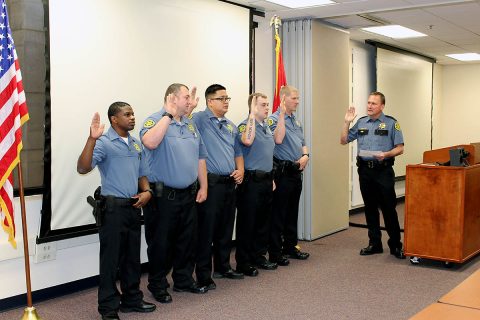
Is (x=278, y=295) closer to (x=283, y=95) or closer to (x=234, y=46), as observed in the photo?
(x=283, y=95)

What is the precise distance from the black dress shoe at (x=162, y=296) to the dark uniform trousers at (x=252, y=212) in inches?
36.7

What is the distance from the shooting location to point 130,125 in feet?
12.5

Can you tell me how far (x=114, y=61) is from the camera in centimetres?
439

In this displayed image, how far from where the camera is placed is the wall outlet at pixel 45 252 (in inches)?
159

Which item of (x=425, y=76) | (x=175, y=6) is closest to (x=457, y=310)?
(x=175, y=6)

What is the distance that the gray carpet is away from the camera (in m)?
3.94

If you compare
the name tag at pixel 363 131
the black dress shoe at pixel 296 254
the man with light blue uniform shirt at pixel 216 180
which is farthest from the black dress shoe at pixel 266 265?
the name tag at pixel 363 131

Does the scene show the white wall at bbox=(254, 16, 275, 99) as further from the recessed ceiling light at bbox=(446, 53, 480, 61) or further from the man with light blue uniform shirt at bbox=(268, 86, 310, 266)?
the recessed ceiling light at bbox=(446, 53, 480, 61)

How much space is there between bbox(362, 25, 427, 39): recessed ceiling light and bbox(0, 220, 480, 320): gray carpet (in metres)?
3.22

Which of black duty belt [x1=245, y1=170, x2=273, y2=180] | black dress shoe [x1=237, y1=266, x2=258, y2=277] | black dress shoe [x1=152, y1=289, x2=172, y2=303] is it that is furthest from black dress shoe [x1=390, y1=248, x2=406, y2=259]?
black dress shoe [x1=152, y1=289, x2=172, y2=303]

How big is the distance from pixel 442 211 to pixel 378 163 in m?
0.77

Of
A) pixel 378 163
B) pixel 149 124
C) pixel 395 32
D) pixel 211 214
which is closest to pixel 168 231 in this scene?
pixel 211 214

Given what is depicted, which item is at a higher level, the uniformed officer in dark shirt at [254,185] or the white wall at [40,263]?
the uniformed officer in dark shirt at [254,185]

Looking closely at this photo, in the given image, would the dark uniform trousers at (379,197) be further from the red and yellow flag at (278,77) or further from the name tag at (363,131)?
the red and yellow flag at (278,77)
